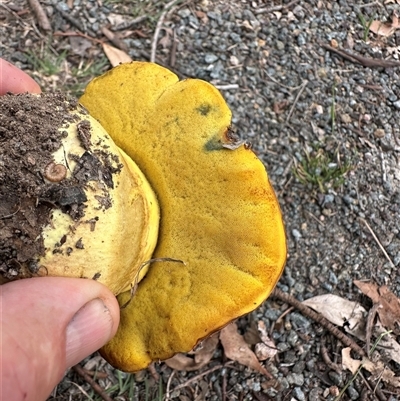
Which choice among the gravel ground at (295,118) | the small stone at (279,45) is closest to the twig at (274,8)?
the gravel ground at (295,118)

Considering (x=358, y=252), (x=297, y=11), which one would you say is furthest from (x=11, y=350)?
(x=297, y=11)

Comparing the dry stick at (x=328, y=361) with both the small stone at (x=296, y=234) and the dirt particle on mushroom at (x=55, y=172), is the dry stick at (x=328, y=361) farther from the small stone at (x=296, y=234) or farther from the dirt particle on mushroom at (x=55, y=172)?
the dirt particle on mushroom at (x=55, y=172)

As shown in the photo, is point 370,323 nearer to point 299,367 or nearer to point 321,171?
point 299,367

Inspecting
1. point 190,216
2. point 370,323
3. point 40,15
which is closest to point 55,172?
point 190,216

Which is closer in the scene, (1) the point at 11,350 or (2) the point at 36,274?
(1) the point at 11,350

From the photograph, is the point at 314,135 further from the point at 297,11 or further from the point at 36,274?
the point at 36,274

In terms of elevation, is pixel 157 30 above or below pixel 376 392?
above

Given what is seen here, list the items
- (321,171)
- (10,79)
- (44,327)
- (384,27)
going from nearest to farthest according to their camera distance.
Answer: (44,327), (10,79), (321,171), (384,27)
